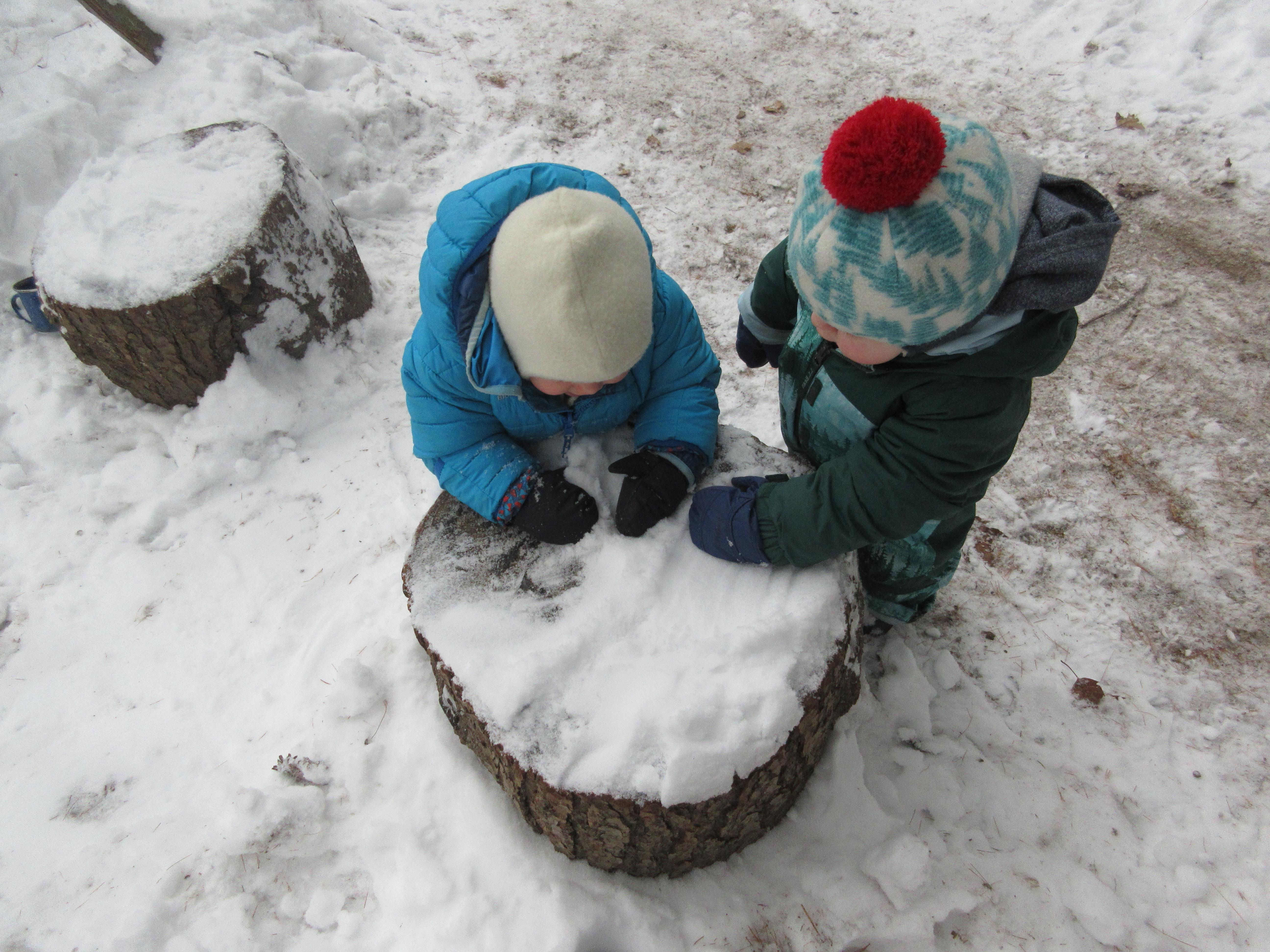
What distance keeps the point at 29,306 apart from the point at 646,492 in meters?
3.06

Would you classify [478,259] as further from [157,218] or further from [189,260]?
[157,218]

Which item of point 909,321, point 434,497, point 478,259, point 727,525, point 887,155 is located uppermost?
point 887,155

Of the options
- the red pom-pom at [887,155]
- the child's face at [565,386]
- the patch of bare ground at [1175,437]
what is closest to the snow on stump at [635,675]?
the child's face at [565,386]

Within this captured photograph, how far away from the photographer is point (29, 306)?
3.01m

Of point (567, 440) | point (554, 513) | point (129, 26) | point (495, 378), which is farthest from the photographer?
point (129, 26)

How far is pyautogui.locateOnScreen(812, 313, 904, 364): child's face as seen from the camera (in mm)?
1336

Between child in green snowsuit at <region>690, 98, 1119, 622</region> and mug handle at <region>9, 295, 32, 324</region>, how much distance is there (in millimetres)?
3246

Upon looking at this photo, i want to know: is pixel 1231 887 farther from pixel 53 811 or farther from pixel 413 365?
pixel 53 811

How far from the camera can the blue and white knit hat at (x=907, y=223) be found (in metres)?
1.04

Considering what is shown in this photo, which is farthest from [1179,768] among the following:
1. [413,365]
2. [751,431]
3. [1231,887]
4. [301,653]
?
[301,653]

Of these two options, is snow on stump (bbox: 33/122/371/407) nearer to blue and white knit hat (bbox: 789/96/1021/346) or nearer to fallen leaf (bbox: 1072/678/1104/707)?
blue and white knit hat (bbox: 789/96/1021/346)

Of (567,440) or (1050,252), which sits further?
(567,440)

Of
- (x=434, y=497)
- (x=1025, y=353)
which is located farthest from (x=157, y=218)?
(x=1025, y=353)

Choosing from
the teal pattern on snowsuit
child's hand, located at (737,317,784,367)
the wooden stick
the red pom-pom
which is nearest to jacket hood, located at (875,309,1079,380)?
the teal pattern on snowsuit
